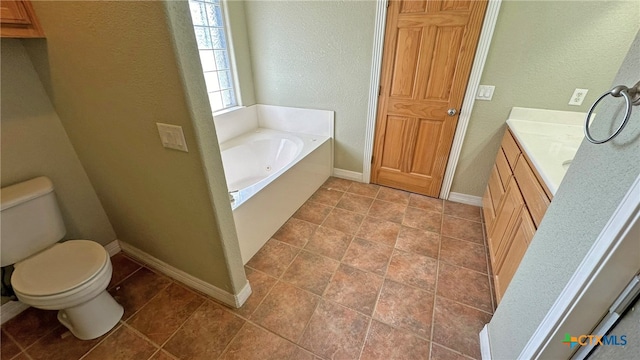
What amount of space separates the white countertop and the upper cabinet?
2332 millimetres

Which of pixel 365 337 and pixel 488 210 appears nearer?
pixel 365 337

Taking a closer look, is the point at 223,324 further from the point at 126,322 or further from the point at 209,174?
the point at 209,174

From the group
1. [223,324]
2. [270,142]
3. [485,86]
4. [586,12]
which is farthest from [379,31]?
[223,324]

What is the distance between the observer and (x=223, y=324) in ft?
4.64

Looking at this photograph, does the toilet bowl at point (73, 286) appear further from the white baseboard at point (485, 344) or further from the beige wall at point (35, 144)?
the white baseboard at point (485, 344)

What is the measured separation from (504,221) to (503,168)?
18.6 inches

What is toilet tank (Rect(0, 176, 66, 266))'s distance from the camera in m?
1.24

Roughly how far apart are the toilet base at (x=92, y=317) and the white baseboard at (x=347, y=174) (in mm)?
2229

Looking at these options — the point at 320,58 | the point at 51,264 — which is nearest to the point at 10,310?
the point at 51,264

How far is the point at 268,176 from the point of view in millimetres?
2002

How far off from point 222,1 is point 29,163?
2047 mm

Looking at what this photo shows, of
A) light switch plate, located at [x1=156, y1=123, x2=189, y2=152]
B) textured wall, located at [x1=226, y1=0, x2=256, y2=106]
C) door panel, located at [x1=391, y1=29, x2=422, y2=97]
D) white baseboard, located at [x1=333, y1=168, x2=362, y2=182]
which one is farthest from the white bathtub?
door panel, located at [x1=391, y1=29, x2=422, y2=97]

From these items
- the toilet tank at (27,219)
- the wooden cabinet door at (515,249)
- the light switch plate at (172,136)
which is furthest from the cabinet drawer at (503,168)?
the toilet tank at (27,219)

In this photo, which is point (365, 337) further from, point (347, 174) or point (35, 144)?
point (35, 144)
